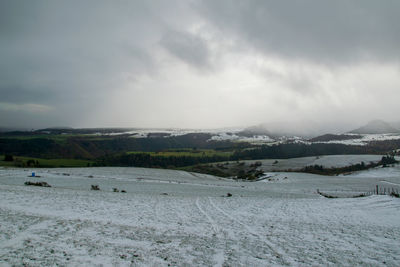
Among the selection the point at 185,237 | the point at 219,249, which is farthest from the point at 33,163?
the point at 219,249

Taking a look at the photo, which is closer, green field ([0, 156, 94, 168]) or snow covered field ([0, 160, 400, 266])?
snow covered field ([0, 160, 400, 266])

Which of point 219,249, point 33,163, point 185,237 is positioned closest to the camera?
point 219,249

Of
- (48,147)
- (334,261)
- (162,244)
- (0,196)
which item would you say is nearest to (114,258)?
(162,244)

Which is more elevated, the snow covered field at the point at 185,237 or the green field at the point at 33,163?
the snow covered field at the point at 185,237

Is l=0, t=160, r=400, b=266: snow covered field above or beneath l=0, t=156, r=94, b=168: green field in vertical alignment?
above

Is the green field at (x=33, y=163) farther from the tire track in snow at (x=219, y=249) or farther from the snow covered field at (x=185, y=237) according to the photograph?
the tire track in snow at (x=219, y=249)

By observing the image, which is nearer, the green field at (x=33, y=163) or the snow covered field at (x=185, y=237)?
the snow covered field at (x=185, y=237)

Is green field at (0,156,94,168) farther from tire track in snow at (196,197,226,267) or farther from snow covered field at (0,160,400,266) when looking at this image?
tire track in snow at (196,197,226,267)

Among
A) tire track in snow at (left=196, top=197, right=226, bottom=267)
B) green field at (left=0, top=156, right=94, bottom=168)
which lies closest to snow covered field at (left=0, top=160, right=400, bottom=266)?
tire track in snow at (left=196, top=197, right=226, bottom=267)

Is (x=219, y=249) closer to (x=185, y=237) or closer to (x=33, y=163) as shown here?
(x=185, y=237)

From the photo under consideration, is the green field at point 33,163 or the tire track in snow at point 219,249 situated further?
the green field at point 33,163

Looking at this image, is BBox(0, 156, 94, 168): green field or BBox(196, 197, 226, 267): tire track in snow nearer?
BBox(196, 197, 226, 267): tire track in snow

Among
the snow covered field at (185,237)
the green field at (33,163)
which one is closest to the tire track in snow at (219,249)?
the snow covered field at (185,237)

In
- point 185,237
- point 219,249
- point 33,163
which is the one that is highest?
point 219,249
